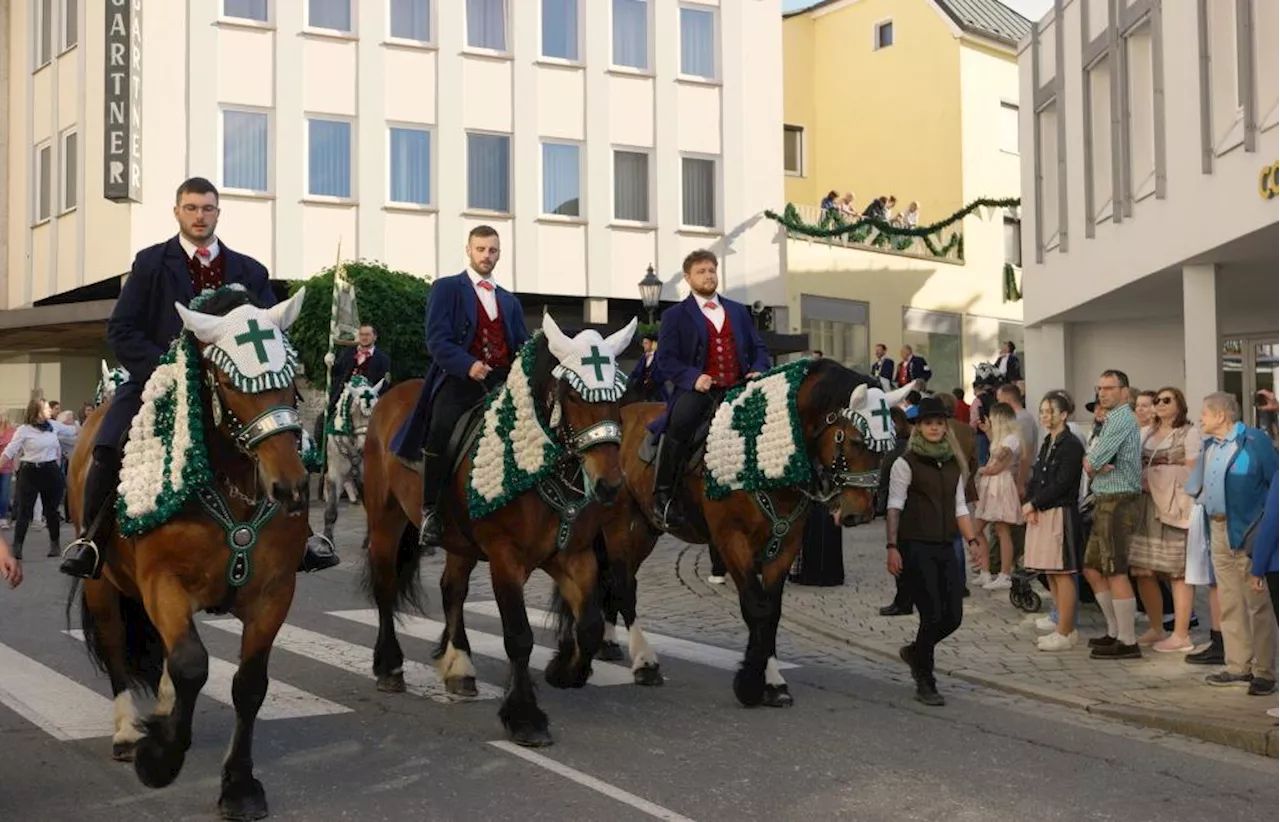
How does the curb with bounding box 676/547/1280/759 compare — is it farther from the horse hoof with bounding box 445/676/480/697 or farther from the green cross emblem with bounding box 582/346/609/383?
the green cross emblem with bounding box 582/346/609/383

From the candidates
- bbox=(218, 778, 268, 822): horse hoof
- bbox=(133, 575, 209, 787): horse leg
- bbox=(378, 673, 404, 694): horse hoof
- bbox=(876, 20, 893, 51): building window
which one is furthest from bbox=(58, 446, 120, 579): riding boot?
bbox=(876, 20, 893, 51): building window

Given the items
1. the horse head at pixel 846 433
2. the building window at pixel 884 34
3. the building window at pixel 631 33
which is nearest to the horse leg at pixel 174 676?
the horse head at pixel 846 433

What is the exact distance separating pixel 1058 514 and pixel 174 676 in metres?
7.15

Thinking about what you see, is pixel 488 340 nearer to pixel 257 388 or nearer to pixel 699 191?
pixel 257 388

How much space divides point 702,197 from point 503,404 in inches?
1022

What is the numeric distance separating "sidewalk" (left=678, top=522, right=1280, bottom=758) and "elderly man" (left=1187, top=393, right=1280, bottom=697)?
258 millimetres

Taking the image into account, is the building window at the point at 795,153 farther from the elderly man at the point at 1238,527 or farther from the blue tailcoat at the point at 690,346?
the blue tailcoat at the point at 690,346

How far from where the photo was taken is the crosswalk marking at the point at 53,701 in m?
7.74

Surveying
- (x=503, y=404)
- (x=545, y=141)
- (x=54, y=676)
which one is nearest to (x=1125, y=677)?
(x=503, y=404)

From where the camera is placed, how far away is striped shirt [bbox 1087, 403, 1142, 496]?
422 inches

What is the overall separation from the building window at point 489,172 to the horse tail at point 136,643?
965 inches

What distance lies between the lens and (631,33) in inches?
1299

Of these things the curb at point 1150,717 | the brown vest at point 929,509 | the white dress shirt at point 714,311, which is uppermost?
the white dress shirt at point 714,311

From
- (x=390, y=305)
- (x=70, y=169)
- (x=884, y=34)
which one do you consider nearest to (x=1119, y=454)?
(x=390, y=305)
